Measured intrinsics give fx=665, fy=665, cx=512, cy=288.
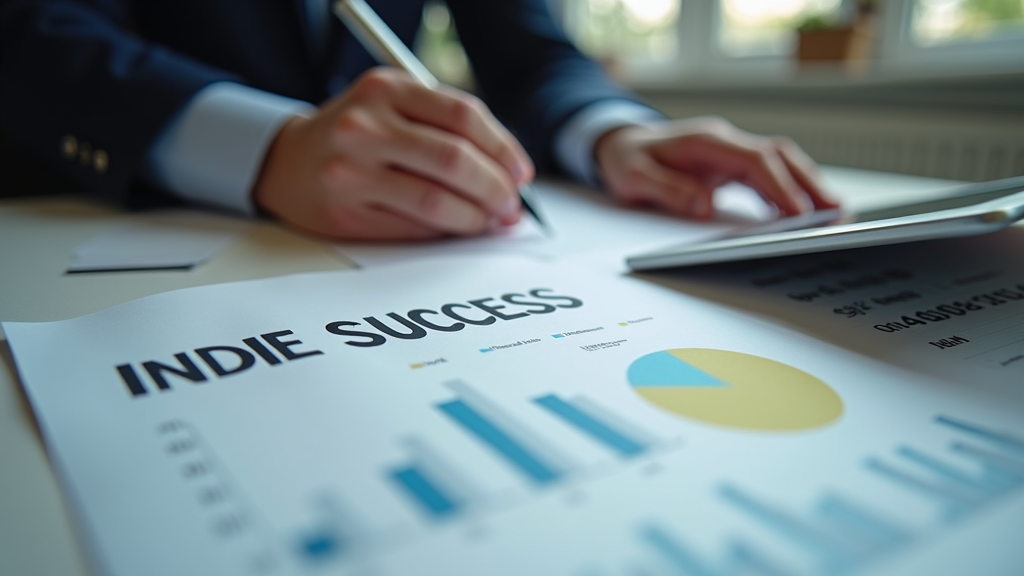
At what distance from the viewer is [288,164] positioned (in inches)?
20.8

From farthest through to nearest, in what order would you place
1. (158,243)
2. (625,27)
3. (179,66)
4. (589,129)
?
(625,27)
(589,129)
(179,66)
(158,243)

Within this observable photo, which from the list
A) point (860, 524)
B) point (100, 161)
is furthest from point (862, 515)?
point (100, 161)

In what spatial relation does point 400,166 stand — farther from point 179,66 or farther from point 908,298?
point 908,298

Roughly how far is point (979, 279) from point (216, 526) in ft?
1.43

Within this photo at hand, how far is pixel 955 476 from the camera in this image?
21 cm

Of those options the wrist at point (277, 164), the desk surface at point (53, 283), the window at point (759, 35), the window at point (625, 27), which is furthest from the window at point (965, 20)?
the wrist at point (277, 164)

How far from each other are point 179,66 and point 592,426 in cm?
53

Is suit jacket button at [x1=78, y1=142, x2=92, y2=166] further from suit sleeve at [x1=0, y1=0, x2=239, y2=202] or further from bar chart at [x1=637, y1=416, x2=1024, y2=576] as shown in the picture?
bar chart at [x1=637, y1=416, x2=1024, y2=576]

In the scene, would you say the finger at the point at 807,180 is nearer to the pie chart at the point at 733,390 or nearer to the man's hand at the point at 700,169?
the man's hand at the point at 700,169

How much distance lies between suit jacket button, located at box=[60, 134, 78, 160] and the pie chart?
54 centimetres

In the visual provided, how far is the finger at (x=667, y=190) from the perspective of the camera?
620 millimetres

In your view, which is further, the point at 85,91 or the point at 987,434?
the point at 85,91

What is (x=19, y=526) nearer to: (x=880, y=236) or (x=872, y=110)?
(x=880, y=236)

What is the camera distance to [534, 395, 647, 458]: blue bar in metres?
0.22
